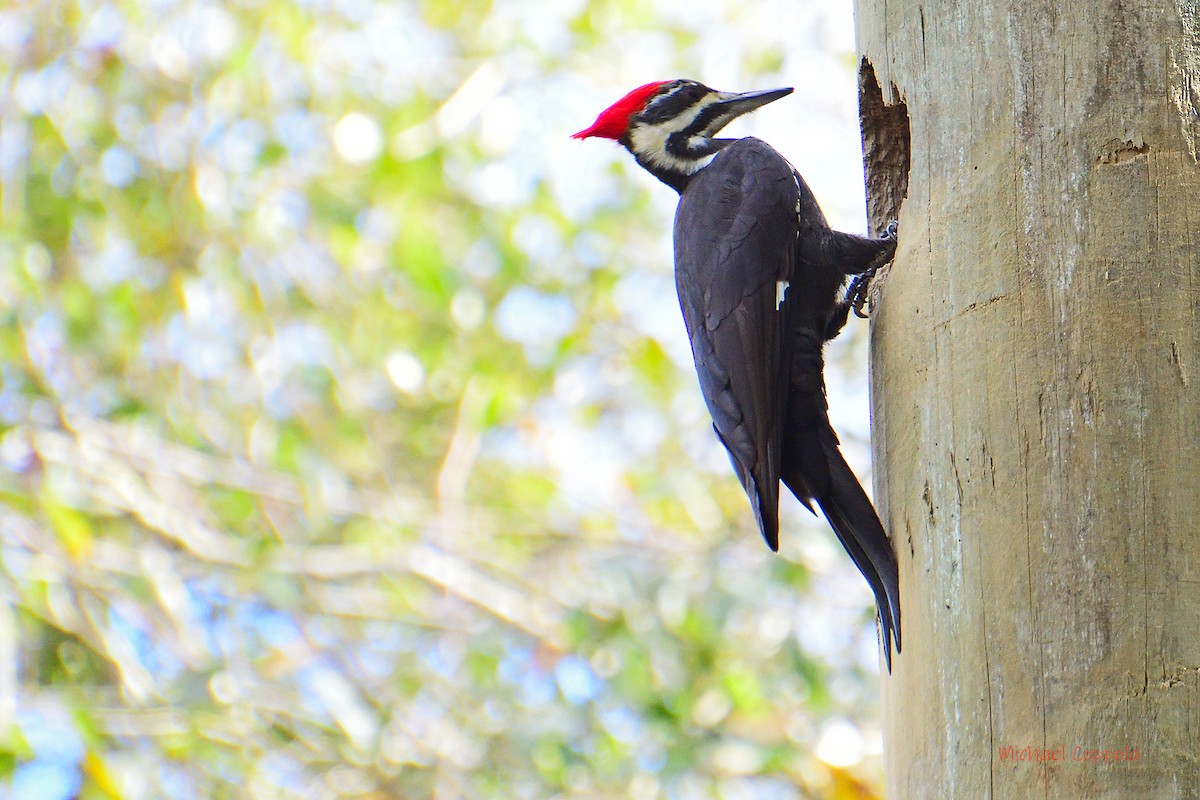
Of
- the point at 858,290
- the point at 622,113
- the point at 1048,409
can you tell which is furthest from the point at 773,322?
the point at 622,113

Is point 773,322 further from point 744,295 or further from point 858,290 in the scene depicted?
point 858,290

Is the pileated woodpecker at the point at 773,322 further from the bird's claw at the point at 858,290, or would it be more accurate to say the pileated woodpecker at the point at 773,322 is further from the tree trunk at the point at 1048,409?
the tree trunk at the point at 1048,409

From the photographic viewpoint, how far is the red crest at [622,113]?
3.23 meters

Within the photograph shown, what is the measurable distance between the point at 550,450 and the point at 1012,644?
4.58m

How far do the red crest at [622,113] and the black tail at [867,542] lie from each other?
4.48 ft

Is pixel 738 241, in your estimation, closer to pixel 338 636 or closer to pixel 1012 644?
pixel 1012 644

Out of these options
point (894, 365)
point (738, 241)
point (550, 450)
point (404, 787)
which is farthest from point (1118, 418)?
point (550, 450)

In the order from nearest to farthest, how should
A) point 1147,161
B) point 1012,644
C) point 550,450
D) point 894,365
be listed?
point 1012,644, point 1147,161, point 894,365, point 550,450

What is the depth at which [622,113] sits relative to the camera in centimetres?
324

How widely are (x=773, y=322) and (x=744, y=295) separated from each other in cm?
8

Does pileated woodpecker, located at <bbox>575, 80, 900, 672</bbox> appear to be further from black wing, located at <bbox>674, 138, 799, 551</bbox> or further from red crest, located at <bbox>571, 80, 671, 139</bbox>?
red crest, located at <bbox>571, 80, 671, 139</bbox>

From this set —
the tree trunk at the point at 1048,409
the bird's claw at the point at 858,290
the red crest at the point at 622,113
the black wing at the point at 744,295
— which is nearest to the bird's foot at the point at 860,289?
the bird's claw at the point at 858,290

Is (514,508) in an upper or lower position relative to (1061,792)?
lower

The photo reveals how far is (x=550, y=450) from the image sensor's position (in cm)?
612
